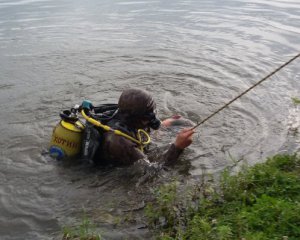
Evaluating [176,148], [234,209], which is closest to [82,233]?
[234,209]

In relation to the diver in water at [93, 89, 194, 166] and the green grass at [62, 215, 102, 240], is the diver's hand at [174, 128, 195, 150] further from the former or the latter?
the green grass at [62, 215, 102, 240]

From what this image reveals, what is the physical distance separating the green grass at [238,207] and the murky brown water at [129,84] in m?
0.38

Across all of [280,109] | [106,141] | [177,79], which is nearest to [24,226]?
[106,141]

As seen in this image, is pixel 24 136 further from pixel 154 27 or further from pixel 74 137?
pixel 154 27

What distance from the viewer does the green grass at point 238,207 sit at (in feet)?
10.9

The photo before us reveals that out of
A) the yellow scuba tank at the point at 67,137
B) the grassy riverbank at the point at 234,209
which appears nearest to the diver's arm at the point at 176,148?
the grassy riverbank at the point at 234,209

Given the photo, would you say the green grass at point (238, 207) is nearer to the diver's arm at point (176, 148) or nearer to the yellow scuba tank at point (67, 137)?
the diver's arm at point (176, 148)

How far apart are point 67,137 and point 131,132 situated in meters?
0.84

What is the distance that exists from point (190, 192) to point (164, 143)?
5.92ft

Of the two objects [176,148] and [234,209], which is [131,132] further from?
[234,209]

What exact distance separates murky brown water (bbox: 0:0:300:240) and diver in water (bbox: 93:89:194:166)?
29cm

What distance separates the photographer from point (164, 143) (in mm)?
6117

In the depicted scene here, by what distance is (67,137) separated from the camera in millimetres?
5000

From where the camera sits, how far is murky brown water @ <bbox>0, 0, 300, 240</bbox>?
4.79 m
